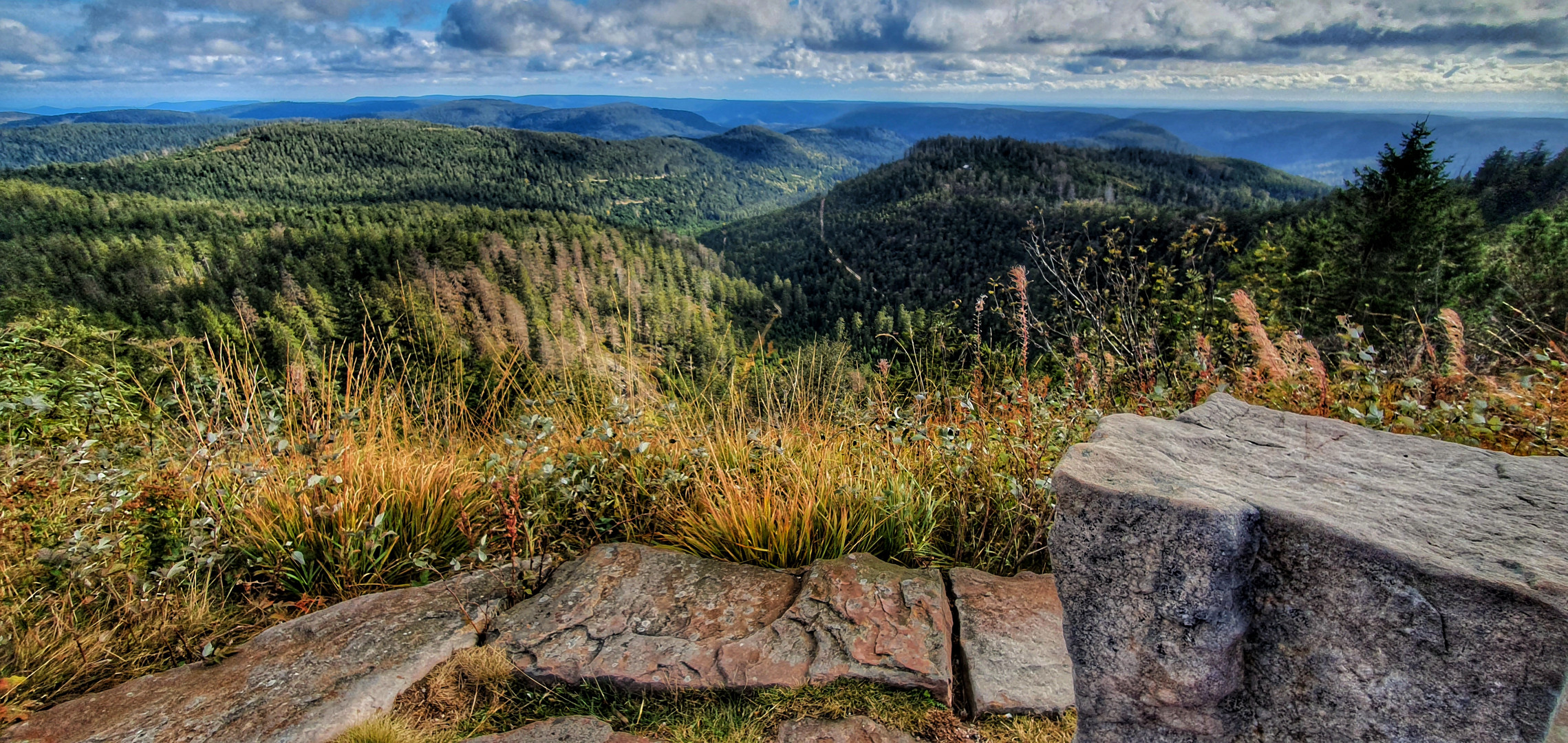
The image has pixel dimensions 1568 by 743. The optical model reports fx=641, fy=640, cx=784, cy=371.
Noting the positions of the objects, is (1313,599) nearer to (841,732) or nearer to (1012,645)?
(1012,645)

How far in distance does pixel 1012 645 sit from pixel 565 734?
5.29ft

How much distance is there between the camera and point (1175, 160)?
177000 millimetres

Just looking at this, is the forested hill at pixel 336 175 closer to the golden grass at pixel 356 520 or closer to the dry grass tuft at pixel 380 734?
the golden grass at pixel 356 520

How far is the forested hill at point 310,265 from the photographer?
73.6ft

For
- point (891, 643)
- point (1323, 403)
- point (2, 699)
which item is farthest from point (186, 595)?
point (1323, 403)

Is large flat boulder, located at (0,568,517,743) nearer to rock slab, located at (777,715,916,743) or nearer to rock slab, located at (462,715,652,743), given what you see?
rock slab, located at (462,715,652,743)

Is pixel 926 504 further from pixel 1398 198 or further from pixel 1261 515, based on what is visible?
pixel 1398 198

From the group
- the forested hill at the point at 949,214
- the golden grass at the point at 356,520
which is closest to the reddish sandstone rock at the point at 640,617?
the golden grass at the point at 356,520

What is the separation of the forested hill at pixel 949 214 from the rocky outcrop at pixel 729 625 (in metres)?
44.7

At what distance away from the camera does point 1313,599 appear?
158 cm

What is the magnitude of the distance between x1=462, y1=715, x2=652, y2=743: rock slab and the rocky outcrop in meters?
0.17

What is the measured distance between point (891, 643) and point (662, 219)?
20373 cm

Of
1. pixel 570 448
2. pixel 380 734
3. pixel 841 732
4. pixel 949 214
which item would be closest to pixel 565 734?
pixel 380 734

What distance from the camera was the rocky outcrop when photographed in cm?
230
